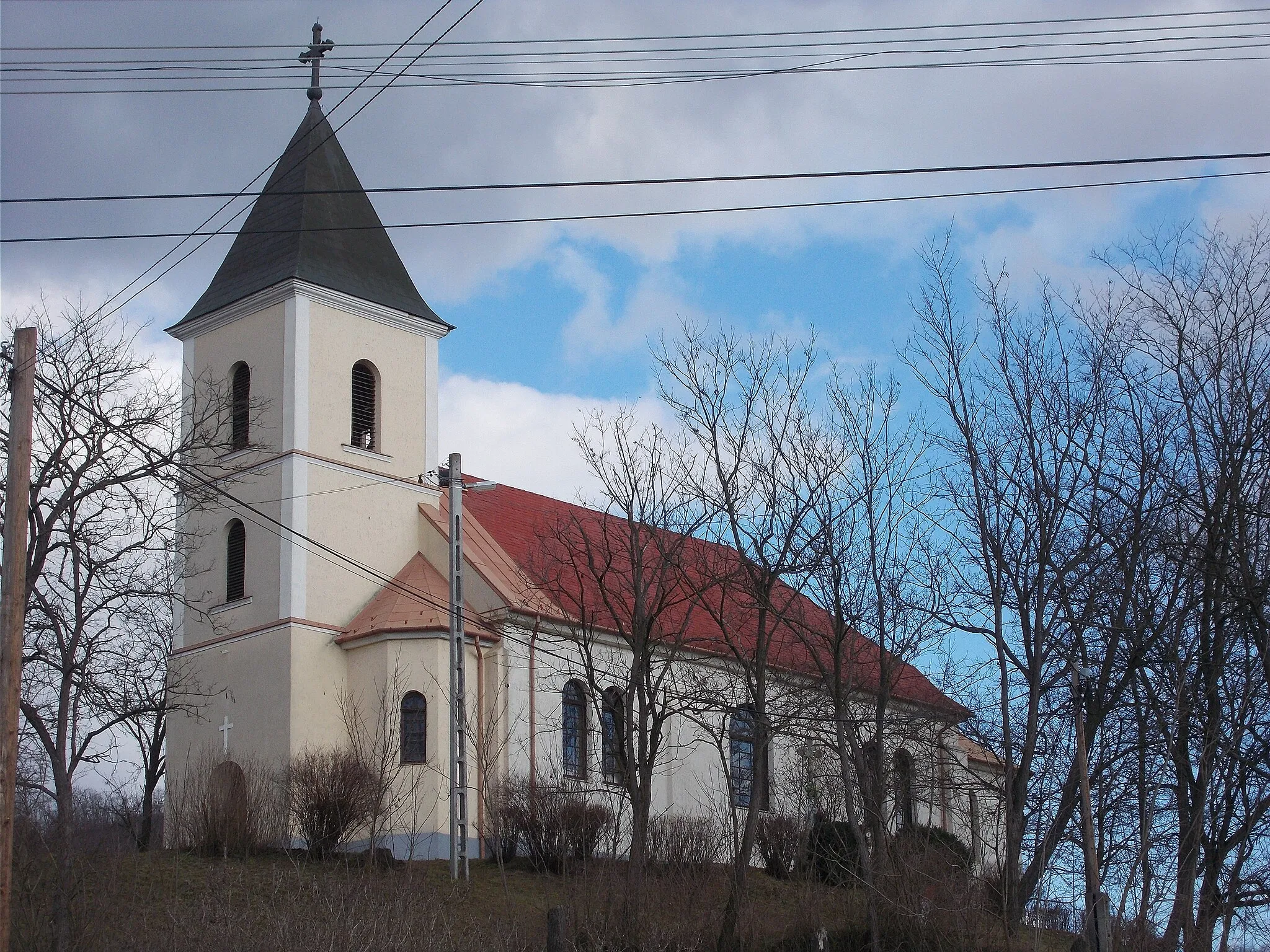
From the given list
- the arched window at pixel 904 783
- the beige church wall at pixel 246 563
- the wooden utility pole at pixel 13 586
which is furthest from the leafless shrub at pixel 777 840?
the wooden utility pole at pixel 13 586

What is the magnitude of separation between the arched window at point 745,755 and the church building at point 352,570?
0.37 m

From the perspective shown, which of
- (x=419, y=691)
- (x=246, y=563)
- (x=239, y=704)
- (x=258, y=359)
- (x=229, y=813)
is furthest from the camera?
(x=258, y=359)

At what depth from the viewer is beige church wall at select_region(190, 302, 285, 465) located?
3406 centimetres

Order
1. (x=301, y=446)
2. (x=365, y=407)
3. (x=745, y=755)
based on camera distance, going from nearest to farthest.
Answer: (x=745, y=755) < (x=301, y=446) < (x=365, y=407)

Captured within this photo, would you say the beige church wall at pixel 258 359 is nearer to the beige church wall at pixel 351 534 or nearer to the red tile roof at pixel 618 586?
the beige church wall at pixel 351 534

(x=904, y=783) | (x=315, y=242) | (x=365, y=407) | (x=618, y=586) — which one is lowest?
(x=904, y=783)

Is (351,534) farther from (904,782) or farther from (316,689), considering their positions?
(904,782)

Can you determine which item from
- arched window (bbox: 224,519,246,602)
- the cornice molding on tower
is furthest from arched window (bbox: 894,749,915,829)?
the cornice molding on tower

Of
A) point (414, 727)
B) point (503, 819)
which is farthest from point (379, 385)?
point (503, 819)

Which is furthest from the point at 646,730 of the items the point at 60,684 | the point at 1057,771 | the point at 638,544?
the point at 60,684

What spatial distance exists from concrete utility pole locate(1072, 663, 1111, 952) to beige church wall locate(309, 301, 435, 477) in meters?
18.9

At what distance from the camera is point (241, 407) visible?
34875mm

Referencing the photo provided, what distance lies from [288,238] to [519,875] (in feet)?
52.1

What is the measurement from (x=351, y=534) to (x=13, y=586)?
799 inches
